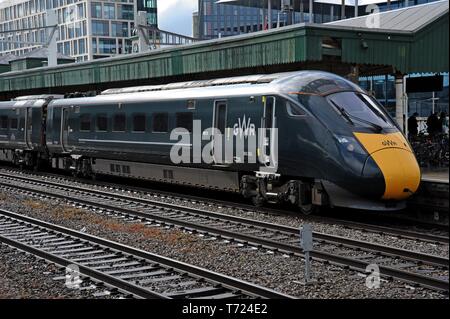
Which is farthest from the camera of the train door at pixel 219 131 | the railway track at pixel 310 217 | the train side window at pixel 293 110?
the train door at pixel 219 131

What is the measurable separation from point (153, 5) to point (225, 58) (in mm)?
98722

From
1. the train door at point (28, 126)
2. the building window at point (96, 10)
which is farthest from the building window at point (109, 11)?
the train door at point (28, 126)

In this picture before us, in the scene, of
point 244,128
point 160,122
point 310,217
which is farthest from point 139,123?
point 310,217

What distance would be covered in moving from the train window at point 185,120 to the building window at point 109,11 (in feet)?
319

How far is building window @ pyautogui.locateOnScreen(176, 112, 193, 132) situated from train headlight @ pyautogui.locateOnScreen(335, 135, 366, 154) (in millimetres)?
4937

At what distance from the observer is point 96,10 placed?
106875 mm

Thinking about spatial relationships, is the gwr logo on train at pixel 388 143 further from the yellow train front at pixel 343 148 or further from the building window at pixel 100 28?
the building window at pixel 100 28

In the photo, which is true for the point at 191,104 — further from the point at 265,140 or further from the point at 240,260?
the point at 240,260

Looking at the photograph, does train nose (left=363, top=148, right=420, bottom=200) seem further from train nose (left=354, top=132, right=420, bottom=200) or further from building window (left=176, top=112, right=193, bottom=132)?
building window (left=176, top=112, right=193, bottom=132)

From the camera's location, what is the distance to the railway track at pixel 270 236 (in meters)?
8.74

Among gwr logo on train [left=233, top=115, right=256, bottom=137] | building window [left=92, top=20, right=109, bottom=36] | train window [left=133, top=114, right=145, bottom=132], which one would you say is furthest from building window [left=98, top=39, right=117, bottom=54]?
gwr logo on train [left=233, top=115, right=256, bottom=137]

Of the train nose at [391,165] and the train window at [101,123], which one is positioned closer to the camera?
the train nose at [391,165]


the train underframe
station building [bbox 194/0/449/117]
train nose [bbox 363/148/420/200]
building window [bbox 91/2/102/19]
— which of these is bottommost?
the train underframe

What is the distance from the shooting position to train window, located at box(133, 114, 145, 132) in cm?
1773
